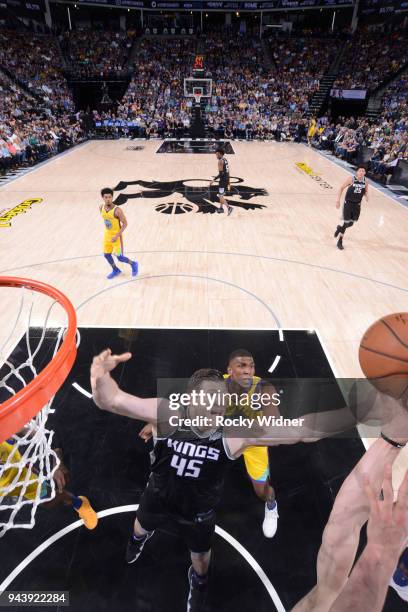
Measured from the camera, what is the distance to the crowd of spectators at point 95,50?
27.8 meters

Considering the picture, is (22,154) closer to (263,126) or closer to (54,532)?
(263,126)

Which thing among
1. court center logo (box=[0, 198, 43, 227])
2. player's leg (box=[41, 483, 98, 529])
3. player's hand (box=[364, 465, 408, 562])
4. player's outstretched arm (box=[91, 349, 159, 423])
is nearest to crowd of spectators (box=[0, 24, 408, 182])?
court center logo (box=[0, 198, 43, 227])

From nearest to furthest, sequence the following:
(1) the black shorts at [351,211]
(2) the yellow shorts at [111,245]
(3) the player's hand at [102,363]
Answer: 1. (3) the player's hand at [102,363]
2. (2) the yellow shorts at [111,245]
3. (1) the black shorts at [351,211]

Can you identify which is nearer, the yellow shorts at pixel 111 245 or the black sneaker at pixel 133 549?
the black sneaker at pixel 133 549

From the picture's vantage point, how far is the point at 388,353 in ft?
7.69

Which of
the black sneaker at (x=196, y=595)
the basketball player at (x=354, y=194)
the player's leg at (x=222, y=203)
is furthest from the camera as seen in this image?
the player's leg at (x=222, y=203)

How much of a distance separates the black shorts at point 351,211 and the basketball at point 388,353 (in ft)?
18.7

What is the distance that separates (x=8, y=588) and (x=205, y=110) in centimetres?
2654

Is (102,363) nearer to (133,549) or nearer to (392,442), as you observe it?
(392,442)

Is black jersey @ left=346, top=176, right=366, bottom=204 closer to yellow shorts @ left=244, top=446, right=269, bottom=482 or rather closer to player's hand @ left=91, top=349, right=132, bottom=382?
yellow shorts @ left=244, top=446, right=269, bottom=482

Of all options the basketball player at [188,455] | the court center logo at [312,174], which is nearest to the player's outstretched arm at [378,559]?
the basketball player at [188,455]

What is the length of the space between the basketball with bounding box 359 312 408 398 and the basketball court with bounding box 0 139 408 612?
1396 millimetres

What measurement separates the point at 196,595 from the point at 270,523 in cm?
73
